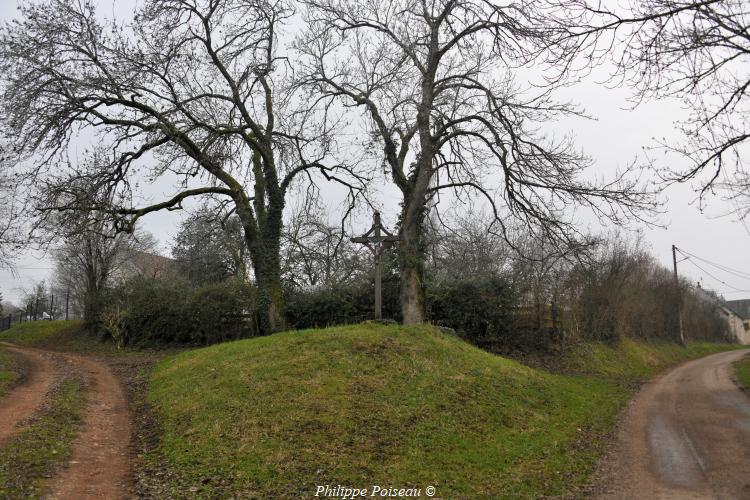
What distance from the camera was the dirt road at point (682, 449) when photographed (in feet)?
23.3

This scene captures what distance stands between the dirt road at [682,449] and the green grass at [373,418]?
0.54 m

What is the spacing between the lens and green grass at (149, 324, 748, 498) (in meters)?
7.48

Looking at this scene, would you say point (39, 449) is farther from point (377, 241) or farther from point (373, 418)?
point (377, 241)

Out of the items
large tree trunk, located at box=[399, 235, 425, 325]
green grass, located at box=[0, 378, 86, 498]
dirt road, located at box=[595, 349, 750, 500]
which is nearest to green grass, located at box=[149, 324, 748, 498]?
dirt road, located at box=[595, 349, 750, 500]

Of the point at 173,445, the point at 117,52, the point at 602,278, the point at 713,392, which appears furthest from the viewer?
the point at 602,278

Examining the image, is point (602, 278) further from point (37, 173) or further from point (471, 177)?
point (37, 173)

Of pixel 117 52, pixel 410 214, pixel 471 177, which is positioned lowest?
pixel 410 214

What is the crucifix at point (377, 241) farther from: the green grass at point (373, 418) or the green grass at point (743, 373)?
the green grass at point (743, 373)

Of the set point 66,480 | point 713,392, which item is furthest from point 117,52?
point 713,392

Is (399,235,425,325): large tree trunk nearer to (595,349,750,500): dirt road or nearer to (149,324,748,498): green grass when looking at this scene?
(149,324,748,498): green grass

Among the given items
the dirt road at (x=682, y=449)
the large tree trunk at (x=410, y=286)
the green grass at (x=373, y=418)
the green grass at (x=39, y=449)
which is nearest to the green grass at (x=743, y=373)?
the dirt road at (x=682, y=449)

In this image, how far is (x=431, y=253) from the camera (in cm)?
2169

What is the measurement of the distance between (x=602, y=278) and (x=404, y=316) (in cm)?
1132

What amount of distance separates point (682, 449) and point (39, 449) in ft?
32.3
